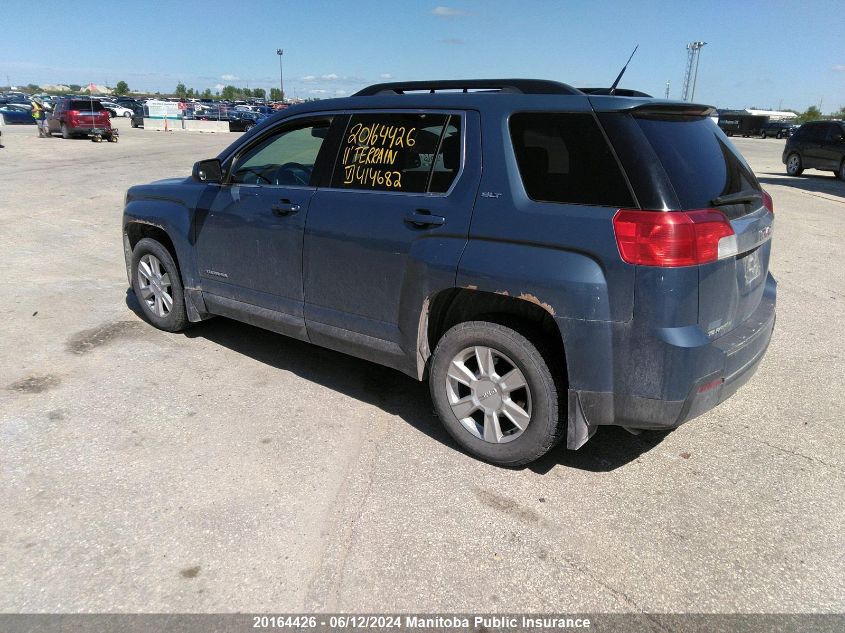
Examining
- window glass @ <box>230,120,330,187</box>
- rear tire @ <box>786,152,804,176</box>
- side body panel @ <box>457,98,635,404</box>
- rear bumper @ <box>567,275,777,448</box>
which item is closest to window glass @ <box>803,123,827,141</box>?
rear tire @ <box>786,152,804,176</box>

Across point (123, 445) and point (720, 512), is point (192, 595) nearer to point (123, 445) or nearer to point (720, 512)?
point (123, 445)

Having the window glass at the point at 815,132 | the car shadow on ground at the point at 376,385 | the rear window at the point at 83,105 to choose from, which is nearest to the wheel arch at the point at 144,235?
the car shadow on ground at the point at 376,385

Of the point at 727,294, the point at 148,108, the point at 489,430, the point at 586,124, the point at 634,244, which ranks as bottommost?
the point at 489,430

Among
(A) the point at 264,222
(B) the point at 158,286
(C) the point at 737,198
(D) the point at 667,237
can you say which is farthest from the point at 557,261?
(B) the point at 158,286

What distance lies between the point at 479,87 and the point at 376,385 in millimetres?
2098

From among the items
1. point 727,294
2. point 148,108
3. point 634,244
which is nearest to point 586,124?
point 634,244

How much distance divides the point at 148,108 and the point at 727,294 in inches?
1808

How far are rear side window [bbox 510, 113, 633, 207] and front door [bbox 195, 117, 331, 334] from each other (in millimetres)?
1459

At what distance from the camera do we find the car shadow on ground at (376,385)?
359cm

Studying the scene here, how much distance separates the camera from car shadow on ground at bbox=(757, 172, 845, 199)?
16.9 metres

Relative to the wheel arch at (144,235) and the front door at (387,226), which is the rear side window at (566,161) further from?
the wheel arch at (144,235)

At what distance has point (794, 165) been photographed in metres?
20.8

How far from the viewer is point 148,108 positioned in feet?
138

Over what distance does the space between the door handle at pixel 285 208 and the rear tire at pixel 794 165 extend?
70.3ft
